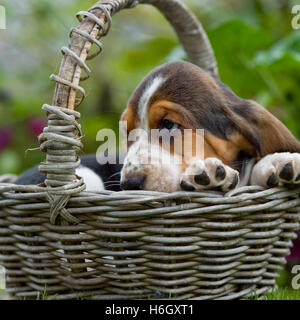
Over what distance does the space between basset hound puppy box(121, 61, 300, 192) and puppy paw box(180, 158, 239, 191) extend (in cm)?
14

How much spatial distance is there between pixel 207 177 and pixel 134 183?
421 millimetres

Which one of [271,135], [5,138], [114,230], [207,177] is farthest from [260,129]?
[5,138]

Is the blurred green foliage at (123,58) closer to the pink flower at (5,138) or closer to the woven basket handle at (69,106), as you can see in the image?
the pink flower at (5,138)

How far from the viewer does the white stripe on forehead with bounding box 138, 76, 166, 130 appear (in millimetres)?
2889

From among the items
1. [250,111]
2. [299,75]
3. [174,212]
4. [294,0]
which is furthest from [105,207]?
[294,0]

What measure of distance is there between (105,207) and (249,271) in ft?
2.67

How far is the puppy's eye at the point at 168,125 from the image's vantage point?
9.15 feet

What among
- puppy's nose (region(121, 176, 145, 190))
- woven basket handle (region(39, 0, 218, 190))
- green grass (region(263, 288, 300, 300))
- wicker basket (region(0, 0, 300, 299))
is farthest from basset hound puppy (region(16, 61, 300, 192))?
green grass (region(263, 288, 300, 300))

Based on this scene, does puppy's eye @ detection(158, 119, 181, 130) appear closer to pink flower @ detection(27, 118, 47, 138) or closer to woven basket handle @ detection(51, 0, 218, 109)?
woven basket handle @ detection(51, 0, 218, 109)

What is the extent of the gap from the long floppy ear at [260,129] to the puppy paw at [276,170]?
0.16 metres

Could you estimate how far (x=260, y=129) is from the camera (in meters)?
2.98

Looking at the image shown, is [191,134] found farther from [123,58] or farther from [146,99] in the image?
[123,58]

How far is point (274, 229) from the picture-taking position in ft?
8.16
